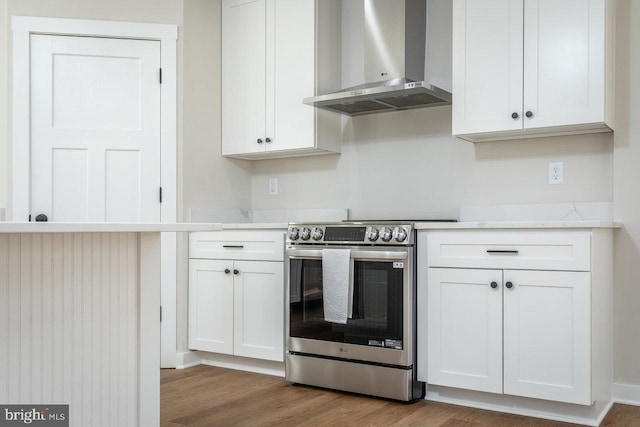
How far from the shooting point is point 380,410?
2941 millimetres

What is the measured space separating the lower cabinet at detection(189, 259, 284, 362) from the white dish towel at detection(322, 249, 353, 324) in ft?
1.28

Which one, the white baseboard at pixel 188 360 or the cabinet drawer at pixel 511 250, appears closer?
the cabinet drawer at pixel 511 250

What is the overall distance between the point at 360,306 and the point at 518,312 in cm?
78

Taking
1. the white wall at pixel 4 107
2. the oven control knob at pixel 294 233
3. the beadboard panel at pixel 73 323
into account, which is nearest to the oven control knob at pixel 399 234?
the oven control knob at pixel 294 233

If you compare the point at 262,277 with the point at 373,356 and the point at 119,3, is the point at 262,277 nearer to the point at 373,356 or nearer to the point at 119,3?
the point at 373,356

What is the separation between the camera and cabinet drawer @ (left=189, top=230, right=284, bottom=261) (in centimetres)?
362

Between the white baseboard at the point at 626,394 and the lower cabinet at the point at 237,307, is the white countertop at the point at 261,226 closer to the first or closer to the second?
the lower cabinet at the point at 237,307

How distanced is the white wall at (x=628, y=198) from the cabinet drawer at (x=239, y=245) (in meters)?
1.78

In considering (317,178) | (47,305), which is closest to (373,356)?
(317,178)

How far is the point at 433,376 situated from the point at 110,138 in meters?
2.36

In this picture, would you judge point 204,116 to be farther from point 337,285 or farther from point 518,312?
point 518,312

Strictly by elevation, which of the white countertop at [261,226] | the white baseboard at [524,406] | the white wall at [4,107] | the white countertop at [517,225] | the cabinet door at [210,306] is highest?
the white wall at [4,107]

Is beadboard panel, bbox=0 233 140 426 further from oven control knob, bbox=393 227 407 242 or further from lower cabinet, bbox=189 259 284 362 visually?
lower cabinet, bbox=189 259 284 362

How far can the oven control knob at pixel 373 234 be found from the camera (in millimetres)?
3156
